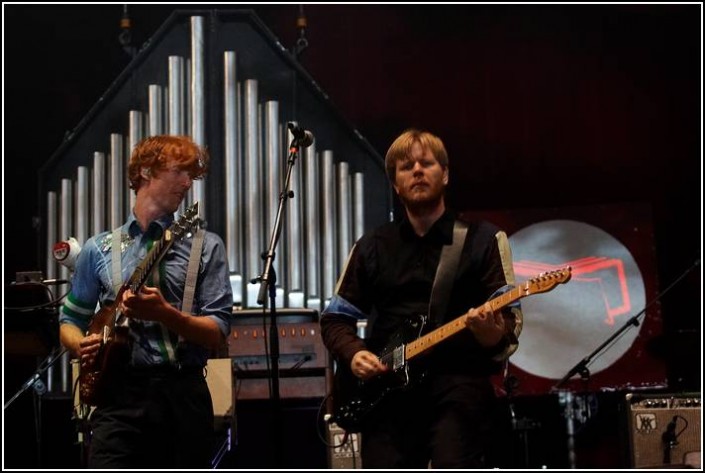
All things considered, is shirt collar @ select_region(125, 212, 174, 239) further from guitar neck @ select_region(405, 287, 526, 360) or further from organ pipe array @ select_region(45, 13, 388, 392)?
organ pipe array @ select_region(45, 13, 388, 392)

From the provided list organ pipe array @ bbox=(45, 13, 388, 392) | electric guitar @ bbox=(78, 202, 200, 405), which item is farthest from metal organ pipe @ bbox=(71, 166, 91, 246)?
electric guitar @ bbox=(78, 202, 200, 405)

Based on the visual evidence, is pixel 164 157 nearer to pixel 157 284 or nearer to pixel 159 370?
pixel 157 284

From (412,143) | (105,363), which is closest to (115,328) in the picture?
(105,363)

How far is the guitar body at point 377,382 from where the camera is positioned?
3904mm

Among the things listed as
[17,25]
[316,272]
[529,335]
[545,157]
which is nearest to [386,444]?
[316,272]

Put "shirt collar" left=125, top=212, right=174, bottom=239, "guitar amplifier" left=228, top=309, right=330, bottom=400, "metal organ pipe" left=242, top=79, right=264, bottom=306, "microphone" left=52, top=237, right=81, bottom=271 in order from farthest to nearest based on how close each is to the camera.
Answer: "metal organ pipe" left=242, top=79, right=264, bottom=306 < "guitar amplifier" left=228, top=309, right=330, bottom=400 < "microphone" left=52, top=237, right=81, bottom=271 < "shirt collar" left=125, top=212, right=174, bottom=239

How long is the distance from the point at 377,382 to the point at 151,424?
853mm

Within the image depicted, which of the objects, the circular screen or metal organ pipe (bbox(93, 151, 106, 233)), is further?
the circular screen

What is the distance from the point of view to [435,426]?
379 cm

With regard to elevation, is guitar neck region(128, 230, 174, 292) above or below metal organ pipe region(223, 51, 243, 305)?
below

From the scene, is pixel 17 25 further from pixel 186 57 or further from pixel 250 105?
pixel 250 105

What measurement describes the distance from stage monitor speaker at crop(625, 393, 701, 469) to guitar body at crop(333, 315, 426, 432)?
3.05 metres

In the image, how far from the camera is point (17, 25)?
7715mm

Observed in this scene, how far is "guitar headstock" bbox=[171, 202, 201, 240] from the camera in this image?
4.17m
